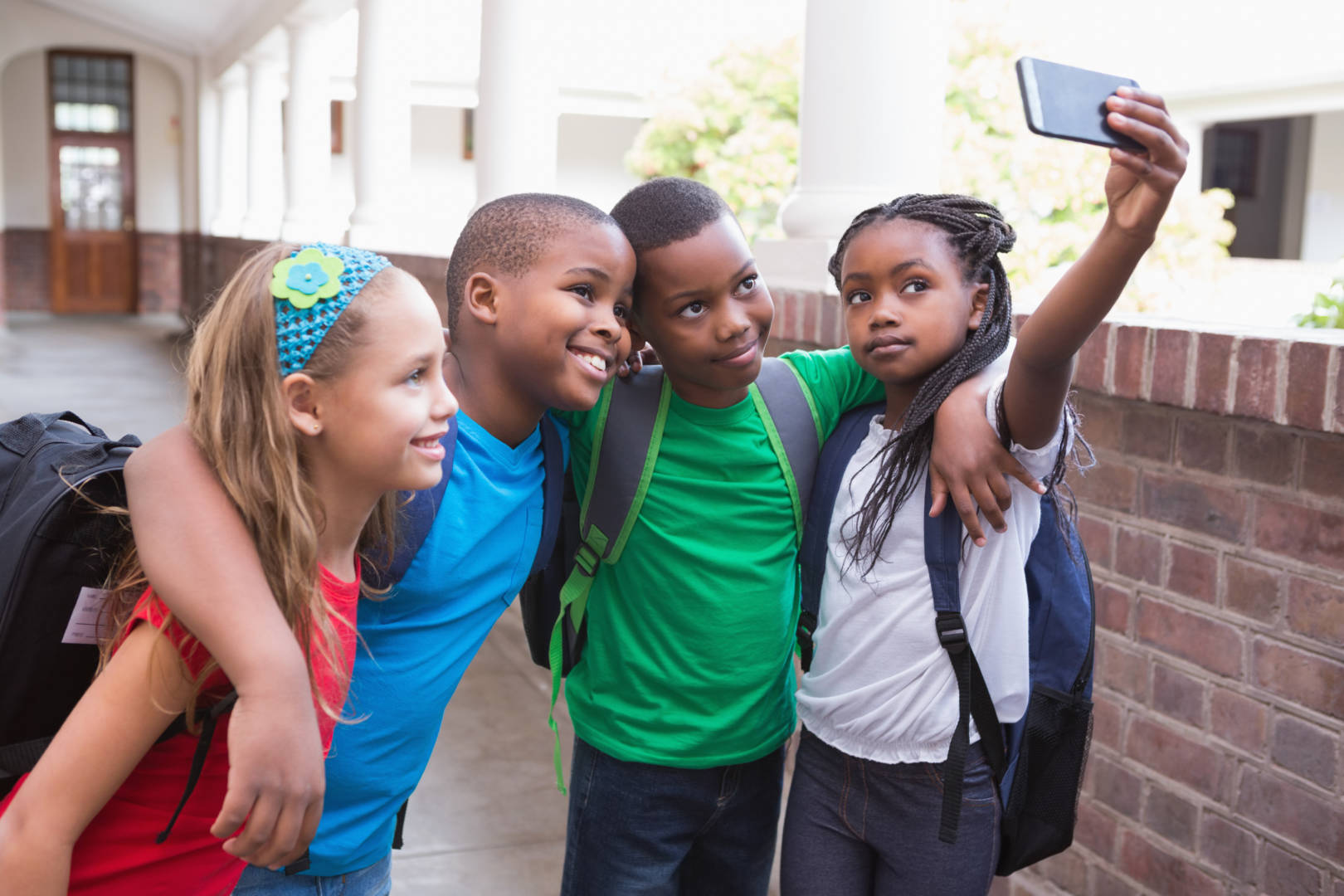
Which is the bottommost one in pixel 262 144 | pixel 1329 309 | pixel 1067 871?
pixel 1067 871

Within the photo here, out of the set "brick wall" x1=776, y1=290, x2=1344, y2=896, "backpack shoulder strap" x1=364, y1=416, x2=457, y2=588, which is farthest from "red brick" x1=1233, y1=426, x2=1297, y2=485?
"backpack shoulder strap" x1=364, y1=416, x2=457, y2=588

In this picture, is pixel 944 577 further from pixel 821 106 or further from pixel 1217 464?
pixel 821 106

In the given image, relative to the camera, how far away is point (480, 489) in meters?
1.51

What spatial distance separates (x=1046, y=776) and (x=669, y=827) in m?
0.53

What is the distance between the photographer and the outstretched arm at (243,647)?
104 cm

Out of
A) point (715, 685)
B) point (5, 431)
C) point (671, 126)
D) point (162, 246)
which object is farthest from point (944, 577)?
point (162, 246)

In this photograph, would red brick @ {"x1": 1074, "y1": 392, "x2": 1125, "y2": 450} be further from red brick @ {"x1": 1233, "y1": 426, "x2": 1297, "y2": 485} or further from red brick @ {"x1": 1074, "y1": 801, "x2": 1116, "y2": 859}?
red brick @ {"x1": 1074, "y1": 801, "x2": 1116, "y2": 859}

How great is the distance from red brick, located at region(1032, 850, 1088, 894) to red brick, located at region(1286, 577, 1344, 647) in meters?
0.70

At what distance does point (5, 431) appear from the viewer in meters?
1.27

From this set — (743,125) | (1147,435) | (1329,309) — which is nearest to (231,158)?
(743,125)

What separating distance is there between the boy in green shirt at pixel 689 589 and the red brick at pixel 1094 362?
0.64 meters

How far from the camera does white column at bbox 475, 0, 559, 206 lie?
5.20 meters

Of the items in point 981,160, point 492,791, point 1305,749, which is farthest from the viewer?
point 981,160

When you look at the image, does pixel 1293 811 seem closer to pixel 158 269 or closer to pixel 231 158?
pixel 231 158
